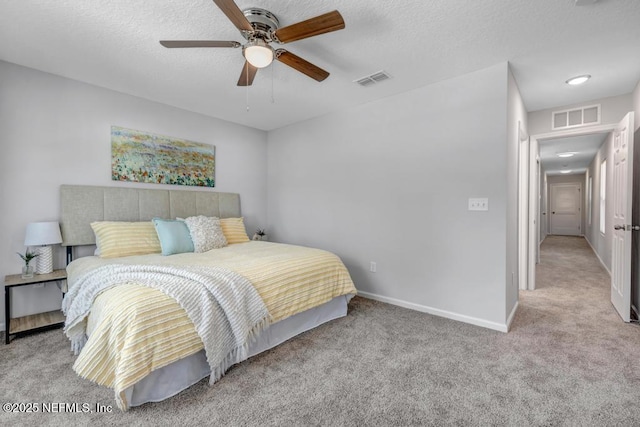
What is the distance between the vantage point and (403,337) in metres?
2.58

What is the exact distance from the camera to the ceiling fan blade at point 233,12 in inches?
61.2

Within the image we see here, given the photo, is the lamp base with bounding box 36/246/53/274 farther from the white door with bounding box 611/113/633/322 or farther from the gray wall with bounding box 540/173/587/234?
the gray wall with bounding box 540/173/587/234

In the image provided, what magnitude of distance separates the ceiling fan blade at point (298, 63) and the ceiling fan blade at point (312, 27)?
0.18m

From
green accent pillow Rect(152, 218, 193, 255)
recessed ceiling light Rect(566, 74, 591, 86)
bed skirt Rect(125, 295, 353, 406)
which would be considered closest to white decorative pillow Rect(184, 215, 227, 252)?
green accent pillow Rect(152, 218, 193, 255)

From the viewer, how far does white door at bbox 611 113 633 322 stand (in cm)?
283

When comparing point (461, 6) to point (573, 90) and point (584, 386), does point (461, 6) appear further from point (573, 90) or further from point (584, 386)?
point (584, 386)

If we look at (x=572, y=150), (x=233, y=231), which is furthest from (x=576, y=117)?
(x=233, y=231)

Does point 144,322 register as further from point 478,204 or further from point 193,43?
point 478,204

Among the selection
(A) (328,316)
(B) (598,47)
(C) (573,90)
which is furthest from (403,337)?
(C) (573,90)

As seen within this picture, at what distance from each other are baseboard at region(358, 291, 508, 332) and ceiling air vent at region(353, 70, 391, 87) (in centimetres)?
240

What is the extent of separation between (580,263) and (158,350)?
7146 millimetres

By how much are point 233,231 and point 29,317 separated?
2.06 metres

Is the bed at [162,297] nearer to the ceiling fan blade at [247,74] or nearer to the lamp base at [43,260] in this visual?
the lamp base at [43,260]

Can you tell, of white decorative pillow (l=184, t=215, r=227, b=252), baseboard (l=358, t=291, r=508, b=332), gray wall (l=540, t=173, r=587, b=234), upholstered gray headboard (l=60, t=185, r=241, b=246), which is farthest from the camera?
gray wall (l=540, t=173, r=587, b=234)
